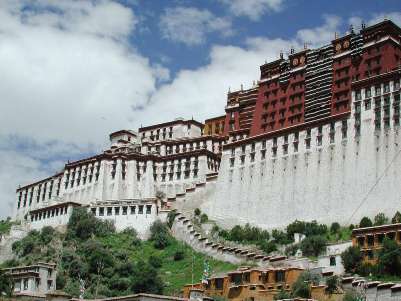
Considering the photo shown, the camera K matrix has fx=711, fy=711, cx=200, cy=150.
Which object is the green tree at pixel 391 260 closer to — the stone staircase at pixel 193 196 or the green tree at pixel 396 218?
the green tree at pixel 396 218

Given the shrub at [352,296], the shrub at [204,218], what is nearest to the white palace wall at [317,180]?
the shrub at [204,218]

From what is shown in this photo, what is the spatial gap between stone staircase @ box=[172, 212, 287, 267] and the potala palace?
391 centimetres

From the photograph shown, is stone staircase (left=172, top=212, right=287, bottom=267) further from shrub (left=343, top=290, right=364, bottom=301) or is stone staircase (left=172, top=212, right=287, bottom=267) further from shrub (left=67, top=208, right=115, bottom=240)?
shrub (left=343, top=290, right=364, bottom=301)

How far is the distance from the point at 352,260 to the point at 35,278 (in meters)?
25.8

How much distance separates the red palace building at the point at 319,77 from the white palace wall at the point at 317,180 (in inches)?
135

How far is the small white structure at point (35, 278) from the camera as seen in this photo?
58125 millimetres

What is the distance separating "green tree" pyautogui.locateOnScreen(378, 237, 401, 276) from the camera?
48.2 meters

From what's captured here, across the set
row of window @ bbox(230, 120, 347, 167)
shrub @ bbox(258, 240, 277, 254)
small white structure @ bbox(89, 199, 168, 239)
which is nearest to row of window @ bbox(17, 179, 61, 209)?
small white structure @ bbox(89, 199, 168, 239)

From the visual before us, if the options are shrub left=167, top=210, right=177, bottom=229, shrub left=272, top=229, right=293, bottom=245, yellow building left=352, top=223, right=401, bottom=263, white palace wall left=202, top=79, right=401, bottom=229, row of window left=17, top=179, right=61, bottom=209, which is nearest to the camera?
yellow building left=352, top=223, right=401, bottom=263

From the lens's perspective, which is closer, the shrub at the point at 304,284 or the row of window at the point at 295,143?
the shrub at the point at 304,284

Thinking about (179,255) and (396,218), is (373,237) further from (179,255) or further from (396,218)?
(179,255)

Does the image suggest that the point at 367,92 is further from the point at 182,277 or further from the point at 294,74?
the point at 182,277

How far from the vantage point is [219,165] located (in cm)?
8731

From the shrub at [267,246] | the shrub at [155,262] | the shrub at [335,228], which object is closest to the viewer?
the shrub at [267,246]
